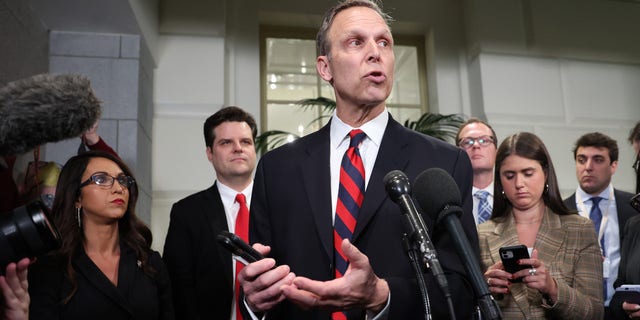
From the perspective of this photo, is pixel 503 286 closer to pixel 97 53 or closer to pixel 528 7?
pixel 97 53

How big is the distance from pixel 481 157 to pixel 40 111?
269cm

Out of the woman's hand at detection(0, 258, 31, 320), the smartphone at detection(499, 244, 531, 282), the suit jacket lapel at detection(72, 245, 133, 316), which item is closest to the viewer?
the woman's hand at detection(0, 258, 31, 320)

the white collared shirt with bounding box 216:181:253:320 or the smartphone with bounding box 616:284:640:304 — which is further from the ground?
the white collared shirt with bounding box 216:181:253:320

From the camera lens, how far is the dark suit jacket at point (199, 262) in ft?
8.49

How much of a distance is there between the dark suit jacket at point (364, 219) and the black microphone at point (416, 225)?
0.28 metres

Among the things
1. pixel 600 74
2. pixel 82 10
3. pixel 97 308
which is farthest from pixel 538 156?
pixel 600 74

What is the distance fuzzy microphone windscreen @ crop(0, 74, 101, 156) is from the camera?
0.97 meters

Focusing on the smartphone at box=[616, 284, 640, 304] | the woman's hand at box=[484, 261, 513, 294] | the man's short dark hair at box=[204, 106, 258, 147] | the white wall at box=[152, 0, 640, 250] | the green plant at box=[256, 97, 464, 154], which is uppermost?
the white wall at box=[152, 0, 640, 250]

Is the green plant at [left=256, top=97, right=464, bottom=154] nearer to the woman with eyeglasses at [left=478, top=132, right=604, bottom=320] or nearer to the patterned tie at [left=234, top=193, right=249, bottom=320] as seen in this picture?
the patterned tie at [left=234, top=193, right=249, bottom=320]

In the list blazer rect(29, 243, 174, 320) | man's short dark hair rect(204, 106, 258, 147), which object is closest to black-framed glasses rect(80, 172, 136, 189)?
blazer rect(29, 243, 174, 320)

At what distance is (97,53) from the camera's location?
4.05 m

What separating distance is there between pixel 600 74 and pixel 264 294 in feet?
16.9

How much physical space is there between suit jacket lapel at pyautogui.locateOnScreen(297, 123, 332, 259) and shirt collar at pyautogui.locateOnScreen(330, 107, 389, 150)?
0.03 meters

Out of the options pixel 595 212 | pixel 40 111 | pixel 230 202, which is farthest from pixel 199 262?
pixel 595 212
